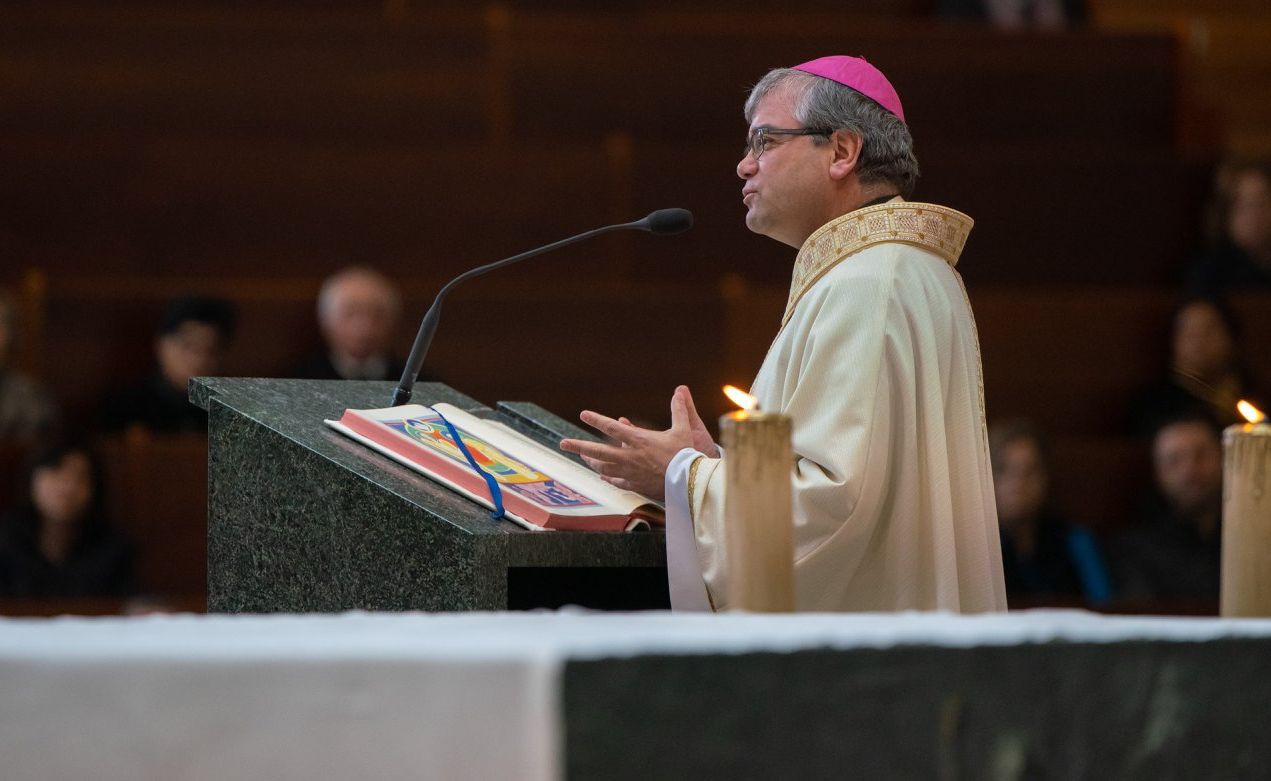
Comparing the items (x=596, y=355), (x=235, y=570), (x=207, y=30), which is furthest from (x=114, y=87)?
(x=235, y=570)

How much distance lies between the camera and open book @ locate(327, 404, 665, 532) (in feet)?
7.66

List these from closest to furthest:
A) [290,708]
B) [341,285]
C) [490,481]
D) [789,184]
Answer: [290,708] → [490,481] → [789,184] → [341,285]

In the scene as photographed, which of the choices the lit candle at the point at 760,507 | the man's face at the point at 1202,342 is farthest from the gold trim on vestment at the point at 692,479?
the man's face at the point at 1202,342

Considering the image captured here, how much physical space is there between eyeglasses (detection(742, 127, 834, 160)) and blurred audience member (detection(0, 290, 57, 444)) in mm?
3414

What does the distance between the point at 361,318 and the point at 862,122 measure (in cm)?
306

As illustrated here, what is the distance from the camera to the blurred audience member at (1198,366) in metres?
6.16

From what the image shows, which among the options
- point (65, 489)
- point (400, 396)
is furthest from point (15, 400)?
point (400, 396)

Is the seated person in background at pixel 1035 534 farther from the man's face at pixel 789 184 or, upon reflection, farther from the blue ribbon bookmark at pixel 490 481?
the blue ribbon bookmark at pixel 490 481

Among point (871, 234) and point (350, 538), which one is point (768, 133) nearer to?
point (871, 234)

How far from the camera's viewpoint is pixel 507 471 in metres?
2.46

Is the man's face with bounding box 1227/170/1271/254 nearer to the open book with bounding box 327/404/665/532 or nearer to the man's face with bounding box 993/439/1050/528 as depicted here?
the man's face with bounding box 993/439/1050/528

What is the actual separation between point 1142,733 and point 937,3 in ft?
22.3

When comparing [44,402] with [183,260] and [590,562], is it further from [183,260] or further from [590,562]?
[590,562]

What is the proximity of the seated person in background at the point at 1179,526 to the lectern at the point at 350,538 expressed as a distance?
10.7 feet
